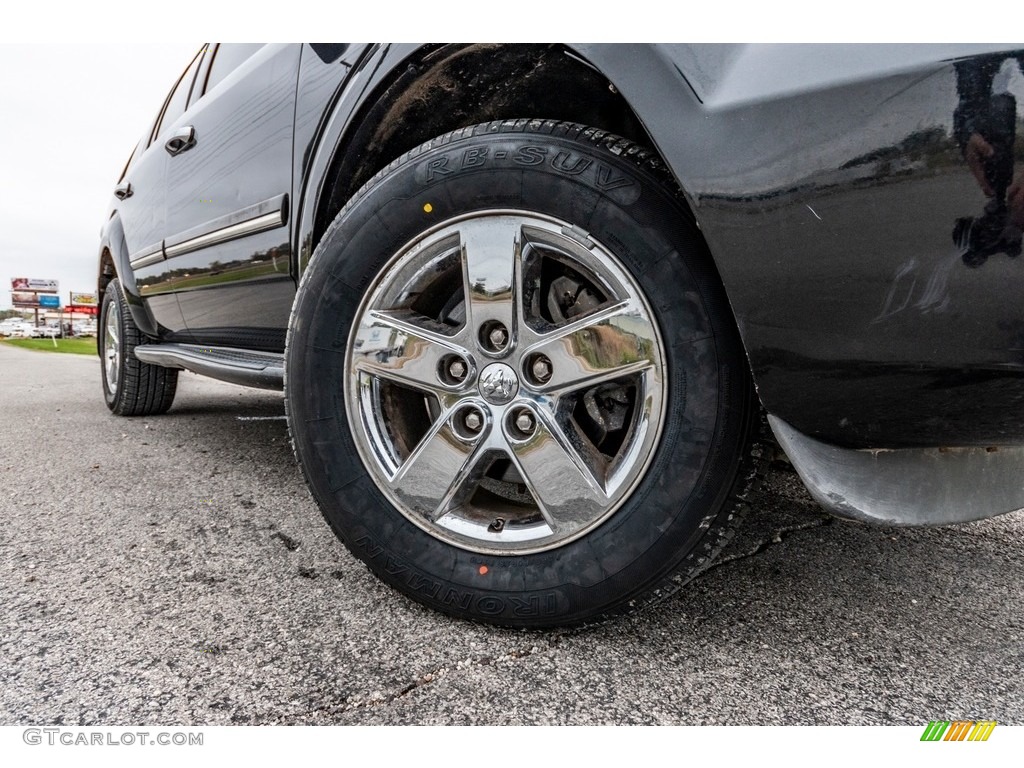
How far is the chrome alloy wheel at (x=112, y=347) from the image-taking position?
11.4 feet

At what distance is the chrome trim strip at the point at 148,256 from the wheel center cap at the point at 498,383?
6.95ft

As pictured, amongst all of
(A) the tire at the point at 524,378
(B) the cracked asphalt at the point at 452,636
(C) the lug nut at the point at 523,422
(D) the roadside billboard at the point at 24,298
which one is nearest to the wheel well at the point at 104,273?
(B) the cracked asphalt at the point at 452,636

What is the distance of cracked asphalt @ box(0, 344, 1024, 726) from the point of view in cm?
94

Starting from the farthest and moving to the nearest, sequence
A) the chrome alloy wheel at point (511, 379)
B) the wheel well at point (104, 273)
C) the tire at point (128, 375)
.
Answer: the wheel well at point (104, 273) < the tire at point (128, 375) < the chrome alloy wheel at point (511, 379)

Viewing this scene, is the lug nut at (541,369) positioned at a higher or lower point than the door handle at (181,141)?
lower

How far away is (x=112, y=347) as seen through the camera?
369 centimetres

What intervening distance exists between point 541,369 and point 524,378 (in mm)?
37

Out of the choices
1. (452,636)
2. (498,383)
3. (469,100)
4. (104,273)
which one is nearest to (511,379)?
(498,383)

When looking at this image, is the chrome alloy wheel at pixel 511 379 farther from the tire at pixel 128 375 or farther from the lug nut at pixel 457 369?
the tire at pixel 128 375

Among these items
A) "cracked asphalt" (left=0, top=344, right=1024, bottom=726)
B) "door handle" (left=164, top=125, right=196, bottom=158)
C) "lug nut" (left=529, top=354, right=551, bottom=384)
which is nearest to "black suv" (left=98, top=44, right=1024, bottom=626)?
"lug nut" (left=529, top=354, right=551, bottom=384)

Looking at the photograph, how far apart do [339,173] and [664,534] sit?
1.15 m

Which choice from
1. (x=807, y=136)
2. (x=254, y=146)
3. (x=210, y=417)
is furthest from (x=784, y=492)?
(x=210, y=417)

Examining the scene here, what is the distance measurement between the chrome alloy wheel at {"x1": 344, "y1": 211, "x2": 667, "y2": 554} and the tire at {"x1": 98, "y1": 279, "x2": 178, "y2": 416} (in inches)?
109

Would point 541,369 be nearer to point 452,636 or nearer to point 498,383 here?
point 498,383
